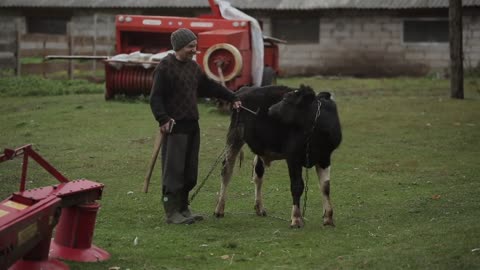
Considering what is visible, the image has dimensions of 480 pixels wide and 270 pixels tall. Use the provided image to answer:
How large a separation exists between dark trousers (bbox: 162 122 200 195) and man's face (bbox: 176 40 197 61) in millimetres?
659

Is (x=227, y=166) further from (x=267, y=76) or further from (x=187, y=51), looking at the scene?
(x=267, y=76)

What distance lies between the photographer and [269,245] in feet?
25.6

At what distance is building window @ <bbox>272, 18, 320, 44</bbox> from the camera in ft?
99.6

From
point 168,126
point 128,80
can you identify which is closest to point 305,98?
point 168,126

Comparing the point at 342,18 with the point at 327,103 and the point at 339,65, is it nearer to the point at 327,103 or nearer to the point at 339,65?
the point at 339,65

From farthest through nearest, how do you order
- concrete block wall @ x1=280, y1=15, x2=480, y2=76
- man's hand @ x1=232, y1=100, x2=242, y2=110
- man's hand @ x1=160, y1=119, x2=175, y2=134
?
1. concrete block wall @ x1=280, y1=15, x2=480, y2=76
2. man's hand @ x1=232, y1=100, x2=242, y2=110
3. man's hand @ x1=160, y1=119, x2=175, y2=134

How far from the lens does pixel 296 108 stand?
8.88 meters

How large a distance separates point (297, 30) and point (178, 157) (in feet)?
72.7

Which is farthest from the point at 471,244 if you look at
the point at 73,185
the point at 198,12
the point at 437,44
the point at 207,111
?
the point at 198,12

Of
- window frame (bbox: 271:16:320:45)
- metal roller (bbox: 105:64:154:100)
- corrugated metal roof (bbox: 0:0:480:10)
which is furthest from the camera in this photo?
window frame (bbox: 271:16:320:45)

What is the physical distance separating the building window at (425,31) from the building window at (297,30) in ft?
9.94

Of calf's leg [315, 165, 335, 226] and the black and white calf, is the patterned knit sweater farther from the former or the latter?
calf's leg [315, 165, 335, 226]

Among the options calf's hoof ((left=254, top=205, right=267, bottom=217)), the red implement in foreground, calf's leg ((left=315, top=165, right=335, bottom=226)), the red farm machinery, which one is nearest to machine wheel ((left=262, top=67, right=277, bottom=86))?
the red farm machinery

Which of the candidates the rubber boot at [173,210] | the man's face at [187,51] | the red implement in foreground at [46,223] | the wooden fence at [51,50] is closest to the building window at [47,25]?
the wooden fence at [51,50]
